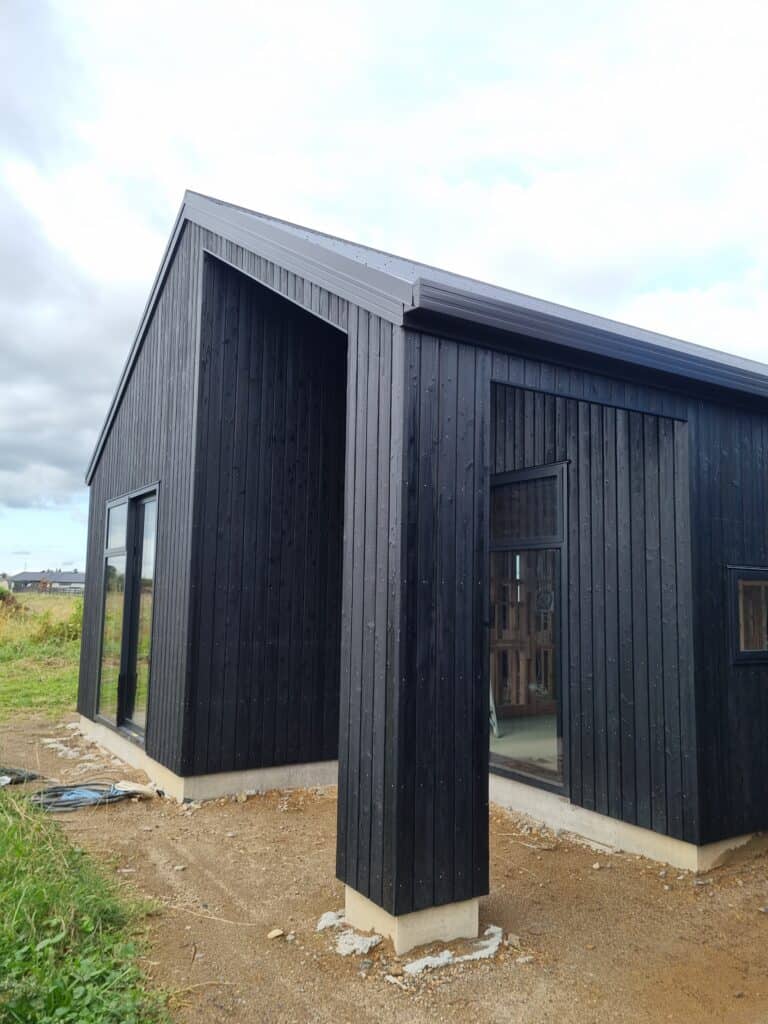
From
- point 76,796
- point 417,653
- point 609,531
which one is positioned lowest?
point 76,796

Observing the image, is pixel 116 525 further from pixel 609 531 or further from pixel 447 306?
pixel 447 306

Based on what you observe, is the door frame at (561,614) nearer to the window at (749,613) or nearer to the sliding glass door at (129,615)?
the window at (749,613)

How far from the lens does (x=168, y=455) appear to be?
6.07 meters

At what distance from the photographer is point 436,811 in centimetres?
292

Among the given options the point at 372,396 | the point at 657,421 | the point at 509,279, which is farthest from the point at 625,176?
the point at 509,279

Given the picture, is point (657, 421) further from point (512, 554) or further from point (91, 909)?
point (91, 909)

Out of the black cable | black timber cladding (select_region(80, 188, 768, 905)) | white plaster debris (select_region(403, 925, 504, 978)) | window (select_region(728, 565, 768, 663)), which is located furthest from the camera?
the black cable

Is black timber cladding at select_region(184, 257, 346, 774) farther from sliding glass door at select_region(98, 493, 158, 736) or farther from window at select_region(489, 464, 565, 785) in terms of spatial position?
window at select_region(489, 464, 565, 785)

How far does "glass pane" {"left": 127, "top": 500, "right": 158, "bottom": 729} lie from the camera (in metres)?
6.31

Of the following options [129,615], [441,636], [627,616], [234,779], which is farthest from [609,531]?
[129,615]

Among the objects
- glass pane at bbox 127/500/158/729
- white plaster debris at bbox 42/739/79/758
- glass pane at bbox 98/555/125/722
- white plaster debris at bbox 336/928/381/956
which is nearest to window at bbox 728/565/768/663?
white plaster debris at bbox 336/928/381/956

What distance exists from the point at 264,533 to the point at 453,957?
11.4 ft

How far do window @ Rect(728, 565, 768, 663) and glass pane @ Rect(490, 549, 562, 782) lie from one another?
3.58ft

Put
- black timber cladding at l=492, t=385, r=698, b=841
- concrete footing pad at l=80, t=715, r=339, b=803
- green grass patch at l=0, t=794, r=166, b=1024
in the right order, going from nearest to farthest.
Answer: green grass patch at l=0, t=794, r=166, b=1024 → black timber cladding at l=492, t=385, r=698, b=841 → concrete footing pad at l=80, t=715, r=339, b=803
